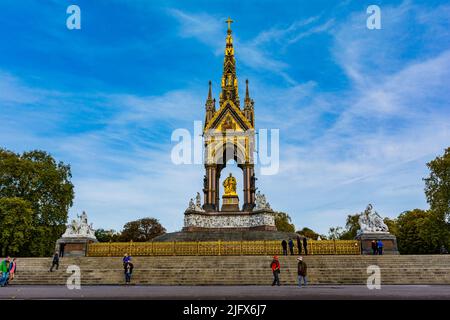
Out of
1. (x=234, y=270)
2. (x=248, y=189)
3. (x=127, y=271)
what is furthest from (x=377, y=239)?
(x=127, y=271)

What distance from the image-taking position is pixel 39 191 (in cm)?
3725

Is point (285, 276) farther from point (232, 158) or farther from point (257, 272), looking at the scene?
point (232, 158)

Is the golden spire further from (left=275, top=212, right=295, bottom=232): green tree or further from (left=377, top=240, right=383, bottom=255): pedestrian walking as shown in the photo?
(left=275, top=212, right=295, bottom=232): green tree

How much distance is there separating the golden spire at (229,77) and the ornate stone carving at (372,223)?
19.1m

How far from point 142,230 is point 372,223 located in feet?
146

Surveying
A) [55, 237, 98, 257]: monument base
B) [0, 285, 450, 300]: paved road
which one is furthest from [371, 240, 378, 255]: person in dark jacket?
[55, 237, 98, 257]: monument base

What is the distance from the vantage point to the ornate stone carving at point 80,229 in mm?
24998

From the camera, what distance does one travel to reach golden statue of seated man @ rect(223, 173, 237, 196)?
3700 centimetres

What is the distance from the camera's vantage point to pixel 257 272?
17.9 meters

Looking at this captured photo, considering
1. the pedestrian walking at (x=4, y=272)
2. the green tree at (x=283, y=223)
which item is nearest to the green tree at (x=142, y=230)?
the green tree at (x=283, y=223)

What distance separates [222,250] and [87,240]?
8743 millimetres

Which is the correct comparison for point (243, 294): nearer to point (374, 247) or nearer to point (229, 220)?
point (374, 247)
